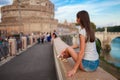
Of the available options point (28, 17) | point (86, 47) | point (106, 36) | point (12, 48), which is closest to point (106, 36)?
point (106, 36)

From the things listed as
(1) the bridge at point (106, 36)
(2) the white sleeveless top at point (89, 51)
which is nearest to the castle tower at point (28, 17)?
(1) the bridge at point (106, 36)

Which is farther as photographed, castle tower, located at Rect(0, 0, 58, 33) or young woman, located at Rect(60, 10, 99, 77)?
castle tower, located at Rect(0, 0, 58, 33)

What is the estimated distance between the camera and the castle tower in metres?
53.6

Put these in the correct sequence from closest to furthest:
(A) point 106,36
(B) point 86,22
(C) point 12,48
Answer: (B) point 86,22 < (C) point 12,48 < (A) point 106,36

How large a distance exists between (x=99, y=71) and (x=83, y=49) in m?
0.49

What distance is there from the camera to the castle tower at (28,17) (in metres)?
A: 53.6

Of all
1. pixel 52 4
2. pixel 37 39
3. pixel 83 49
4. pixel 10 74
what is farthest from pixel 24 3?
pixel 83 49

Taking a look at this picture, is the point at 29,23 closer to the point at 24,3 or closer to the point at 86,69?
the point at 24,3

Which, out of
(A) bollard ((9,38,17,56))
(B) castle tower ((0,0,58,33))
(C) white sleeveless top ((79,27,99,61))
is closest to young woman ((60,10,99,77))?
(C) white sleeveless top ((79,27,99,61))

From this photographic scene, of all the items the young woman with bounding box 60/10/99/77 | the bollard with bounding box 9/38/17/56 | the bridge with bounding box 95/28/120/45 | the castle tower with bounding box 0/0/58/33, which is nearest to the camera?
the young woman with bounding box 60/10/99/77

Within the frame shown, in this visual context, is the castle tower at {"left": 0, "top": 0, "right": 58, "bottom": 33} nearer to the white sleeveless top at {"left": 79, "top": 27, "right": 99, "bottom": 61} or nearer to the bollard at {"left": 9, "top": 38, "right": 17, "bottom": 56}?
Result: the bollard at {"left": 9, "top": 38, "right": 17, "bottom": 56}

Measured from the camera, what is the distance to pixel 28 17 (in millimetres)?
56219

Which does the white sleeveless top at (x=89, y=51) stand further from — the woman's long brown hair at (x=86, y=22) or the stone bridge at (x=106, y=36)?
the stone bridge at (x=106, y=36)

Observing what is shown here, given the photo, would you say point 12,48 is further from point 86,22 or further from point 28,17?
point 28,17
